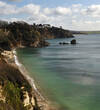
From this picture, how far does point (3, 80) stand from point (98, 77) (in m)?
18.0

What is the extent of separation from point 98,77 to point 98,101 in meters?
9.17

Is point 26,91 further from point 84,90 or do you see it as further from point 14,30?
point 14,30

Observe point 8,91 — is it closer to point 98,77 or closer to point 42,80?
point 42,80

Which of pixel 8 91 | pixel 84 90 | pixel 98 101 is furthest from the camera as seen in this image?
pixel 84 90

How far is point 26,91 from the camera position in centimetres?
1246

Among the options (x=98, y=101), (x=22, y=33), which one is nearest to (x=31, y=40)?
(x=22, y=33)

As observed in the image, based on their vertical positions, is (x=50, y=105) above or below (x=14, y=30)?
below

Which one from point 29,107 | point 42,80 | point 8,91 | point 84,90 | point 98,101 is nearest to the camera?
point 8,91

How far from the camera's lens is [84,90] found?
63.9ft

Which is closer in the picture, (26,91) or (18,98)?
(18,98)

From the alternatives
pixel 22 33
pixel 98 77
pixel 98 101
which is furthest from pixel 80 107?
pixel 22 33

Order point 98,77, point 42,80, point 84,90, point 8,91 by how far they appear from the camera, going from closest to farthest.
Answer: point 8,91
point 84,90
point 42,80
point 98,77

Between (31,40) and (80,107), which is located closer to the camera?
(80,107)

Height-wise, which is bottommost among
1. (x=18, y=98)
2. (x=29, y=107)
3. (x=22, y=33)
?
(x=29, y=107)
